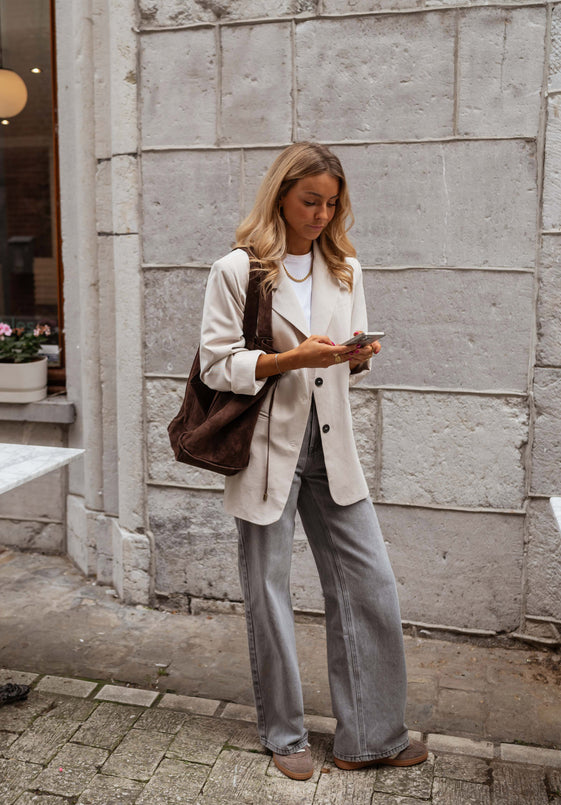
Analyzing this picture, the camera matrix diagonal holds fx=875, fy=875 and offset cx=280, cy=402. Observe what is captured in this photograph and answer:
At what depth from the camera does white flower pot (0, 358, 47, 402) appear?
15.8 ft

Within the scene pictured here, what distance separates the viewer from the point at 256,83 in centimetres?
392

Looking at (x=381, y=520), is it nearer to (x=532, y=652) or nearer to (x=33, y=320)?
(x=532, y=652)

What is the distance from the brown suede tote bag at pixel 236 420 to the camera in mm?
2727

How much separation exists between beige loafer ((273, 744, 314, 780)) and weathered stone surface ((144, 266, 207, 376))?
1.86m

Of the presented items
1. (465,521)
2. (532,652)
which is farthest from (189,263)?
(532,652)

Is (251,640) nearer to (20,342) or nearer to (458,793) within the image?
(458,793)

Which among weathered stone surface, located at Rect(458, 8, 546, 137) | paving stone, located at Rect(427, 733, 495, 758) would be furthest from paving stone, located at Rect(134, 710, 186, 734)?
weathered stone surface, located at Rect(458, 8, 546, 137)

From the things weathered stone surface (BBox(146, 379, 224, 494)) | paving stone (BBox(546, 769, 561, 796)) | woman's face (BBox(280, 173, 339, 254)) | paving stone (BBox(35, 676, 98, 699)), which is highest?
woman's face (BBox(280, 173, 339, 254))

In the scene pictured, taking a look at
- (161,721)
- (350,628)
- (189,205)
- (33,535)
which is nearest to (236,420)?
(350,628)

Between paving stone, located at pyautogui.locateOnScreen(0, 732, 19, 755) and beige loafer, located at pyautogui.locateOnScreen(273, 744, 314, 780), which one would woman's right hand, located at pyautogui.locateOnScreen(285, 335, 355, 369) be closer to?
beige loafer, located at pyautogui.locateOnScreen(273, 744, 314, 780)

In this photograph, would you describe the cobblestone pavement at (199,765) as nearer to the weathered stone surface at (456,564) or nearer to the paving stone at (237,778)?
the paving stone at (237,778)

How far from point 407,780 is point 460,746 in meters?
0.33

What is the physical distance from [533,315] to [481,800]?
6.40 feet

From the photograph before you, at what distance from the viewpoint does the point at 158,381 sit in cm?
425
